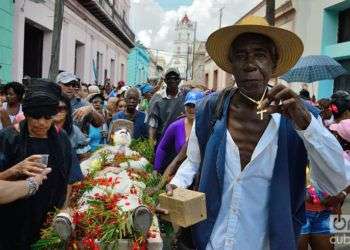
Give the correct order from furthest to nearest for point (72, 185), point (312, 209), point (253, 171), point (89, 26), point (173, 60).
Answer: point (173, 60) → point (89, 26) → point (312, 209) → point (72, 185) → point (253, 171)

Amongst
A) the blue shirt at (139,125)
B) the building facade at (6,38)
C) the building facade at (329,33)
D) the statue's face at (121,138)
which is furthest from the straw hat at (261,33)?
the building facade at (329,33)

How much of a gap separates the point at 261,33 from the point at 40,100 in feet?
5.08

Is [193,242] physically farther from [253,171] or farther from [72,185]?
[72,185]

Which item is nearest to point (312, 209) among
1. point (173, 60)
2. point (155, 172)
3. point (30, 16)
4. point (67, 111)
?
point (155, 172)

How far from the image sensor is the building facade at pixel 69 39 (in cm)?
1352

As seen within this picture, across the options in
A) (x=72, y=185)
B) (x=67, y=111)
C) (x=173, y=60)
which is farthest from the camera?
(x=173, y=60)

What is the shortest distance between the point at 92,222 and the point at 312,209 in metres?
2.01

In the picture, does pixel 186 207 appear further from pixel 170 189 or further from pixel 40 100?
pixel 40 100

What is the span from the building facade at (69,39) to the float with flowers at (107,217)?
31.3 feet

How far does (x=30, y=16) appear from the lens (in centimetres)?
1420

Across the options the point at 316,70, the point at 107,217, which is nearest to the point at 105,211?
the point at 107,217

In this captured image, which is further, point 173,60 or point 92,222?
point 173,60

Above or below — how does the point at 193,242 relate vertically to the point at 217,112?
below

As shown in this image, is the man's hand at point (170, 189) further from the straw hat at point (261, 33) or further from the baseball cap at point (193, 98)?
the baseball cap at point (193, 98)
